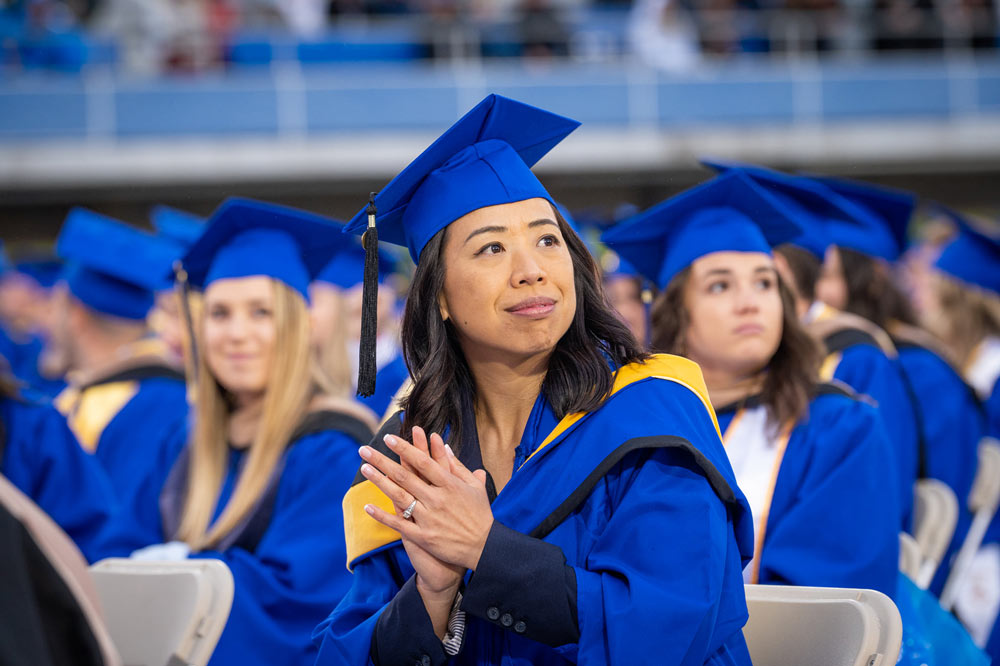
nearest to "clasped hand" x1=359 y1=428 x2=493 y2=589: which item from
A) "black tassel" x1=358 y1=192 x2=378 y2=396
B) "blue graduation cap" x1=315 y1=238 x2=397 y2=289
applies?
"black tassel" x1=358 y1=192 x2=378 y2=396

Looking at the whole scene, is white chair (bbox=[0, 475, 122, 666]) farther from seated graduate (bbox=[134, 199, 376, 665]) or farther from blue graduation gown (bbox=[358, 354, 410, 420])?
blue graduation gown (bbox=[358, 354, 410, 420])

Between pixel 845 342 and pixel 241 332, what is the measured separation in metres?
2.36

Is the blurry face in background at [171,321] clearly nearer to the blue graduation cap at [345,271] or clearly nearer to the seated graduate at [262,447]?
the blue graduation cap at [345,271]

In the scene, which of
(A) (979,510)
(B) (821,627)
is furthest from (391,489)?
(A) (979,510)

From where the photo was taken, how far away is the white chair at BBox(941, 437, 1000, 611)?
4.47 metres

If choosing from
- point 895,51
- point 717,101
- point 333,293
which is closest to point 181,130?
point 717,101

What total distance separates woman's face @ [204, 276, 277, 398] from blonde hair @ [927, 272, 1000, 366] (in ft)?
14.2

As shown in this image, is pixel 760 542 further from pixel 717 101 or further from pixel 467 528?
pixel 717 101

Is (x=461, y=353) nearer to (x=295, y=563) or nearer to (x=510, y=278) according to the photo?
(x=510, y=278)

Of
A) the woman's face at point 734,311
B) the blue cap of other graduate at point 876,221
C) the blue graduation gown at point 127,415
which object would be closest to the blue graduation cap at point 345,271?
the blue graduation gown at point 127,415

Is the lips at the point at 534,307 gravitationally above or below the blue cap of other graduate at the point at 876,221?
above

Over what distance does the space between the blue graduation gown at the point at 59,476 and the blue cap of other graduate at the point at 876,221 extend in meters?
3.40

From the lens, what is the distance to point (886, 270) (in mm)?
5547

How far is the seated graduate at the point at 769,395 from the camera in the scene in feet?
9.96
